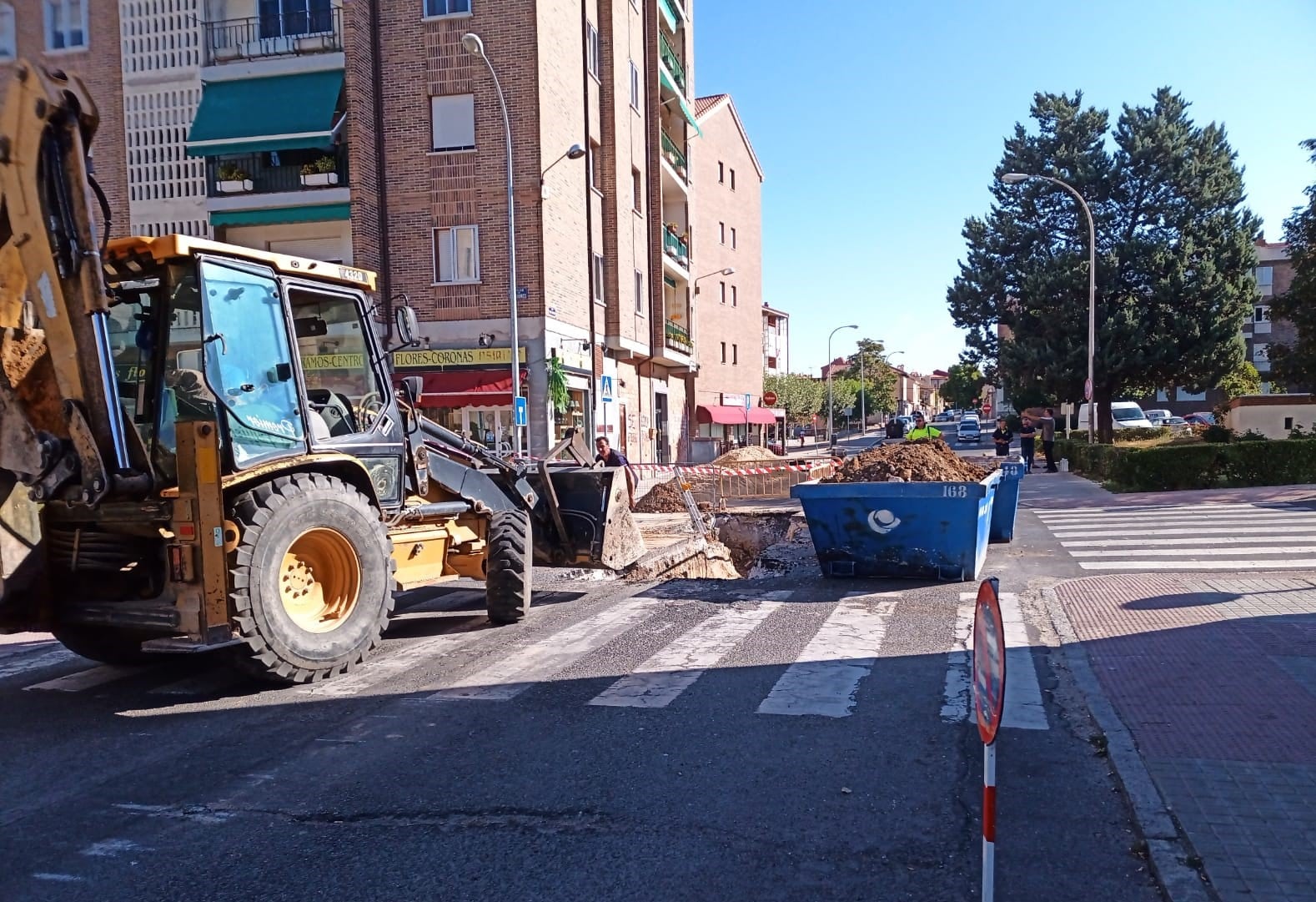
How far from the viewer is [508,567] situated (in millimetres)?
8617

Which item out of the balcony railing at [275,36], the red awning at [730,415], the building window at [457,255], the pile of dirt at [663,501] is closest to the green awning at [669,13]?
the balcony railing at [275,36]

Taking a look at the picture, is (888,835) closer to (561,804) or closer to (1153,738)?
(561,804)

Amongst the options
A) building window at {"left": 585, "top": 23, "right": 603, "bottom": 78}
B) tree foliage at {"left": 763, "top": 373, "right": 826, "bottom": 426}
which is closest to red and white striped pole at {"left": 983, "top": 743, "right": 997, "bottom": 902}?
building window at {"left": 585, "top": 23, "right": 603, "bottom": 78}

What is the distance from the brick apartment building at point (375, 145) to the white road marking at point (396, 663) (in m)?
15.8

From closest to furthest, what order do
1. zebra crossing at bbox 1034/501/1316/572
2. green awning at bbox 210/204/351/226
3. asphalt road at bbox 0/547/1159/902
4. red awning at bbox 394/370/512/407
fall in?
asphalt road at bbox 0/547/1159/902 → zebra crossing at bbox 1034/501/1316/572 → red awning at bbox 394/370/512/407 → green awning at bbox 210/204/351/226

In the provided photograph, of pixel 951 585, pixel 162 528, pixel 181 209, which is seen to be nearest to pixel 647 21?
pixel 181 209

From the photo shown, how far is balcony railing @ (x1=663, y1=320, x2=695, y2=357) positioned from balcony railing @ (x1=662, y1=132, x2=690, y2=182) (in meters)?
5.66

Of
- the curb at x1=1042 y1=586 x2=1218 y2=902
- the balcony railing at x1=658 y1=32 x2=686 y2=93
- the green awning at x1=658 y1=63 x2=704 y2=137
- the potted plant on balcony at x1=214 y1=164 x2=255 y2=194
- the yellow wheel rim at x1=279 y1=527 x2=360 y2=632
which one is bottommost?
the curb at x1=1042 y1=586 x2=1218 y2=902

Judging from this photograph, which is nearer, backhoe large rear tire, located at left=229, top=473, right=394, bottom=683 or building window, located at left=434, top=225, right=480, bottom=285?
backhoe large rear tire, located at left=229, top=473, right=394, bottom=683

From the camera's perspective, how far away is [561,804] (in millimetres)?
4461

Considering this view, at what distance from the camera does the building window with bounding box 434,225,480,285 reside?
24.6 meters

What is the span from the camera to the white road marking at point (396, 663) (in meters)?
6.57

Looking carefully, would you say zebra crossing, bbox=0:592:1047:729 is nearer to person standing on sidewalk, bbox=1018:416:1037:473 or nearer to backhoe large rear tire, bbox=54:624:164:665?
backhoe large rear tire, bbox=54:624:164:665

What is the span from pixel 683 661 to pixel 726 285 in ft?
135
